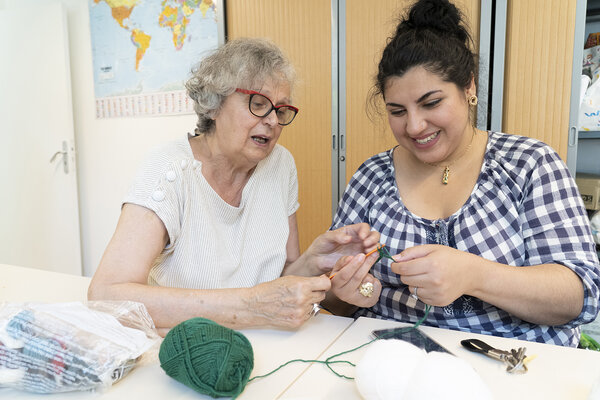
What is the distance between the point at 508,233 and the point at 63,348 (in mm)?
1006

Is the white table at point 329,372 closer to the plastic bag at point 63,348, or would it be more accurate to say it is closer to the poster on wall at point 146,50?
the plastic bag at point 63,348

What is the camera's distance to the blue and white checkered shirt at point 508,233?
0.99 metres

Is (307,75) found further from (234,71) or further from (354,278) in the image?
(354,278)

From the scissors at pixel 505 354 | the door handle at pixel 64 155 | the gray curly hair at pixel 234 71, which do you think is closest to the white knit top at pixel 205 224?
the gray curly hair at pixel 234 71

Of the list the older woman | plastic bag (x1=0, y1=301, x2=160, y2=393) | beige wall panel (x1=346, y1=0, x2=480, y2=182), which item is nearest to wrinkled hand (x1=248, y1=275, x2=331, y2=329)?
the older woman

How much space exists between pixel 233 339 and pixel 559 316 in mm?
760

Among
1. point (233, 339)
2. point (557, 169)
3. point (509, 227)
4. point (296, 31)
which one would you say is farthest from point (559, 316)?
point (296, 31)

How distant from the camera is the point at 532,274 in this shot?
924 mm

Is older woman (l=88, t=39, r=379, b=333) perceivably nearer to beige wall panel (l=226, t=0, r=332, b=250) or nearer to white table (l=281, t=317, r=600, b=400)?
white table (l=281, t=317, r=600, b=400)

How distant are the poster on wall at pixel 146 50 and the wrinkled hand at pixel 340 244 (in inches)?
76.9

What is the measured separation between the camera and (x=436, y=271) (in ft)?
2.79

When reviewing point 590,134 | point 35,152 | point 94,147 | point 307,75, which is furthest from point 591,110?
point 35,152

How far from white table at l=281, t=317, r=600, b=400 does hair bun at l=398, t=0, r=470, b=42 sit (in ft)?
2.63

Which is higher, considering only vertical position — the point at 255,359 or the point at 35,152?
the point at 35,152
